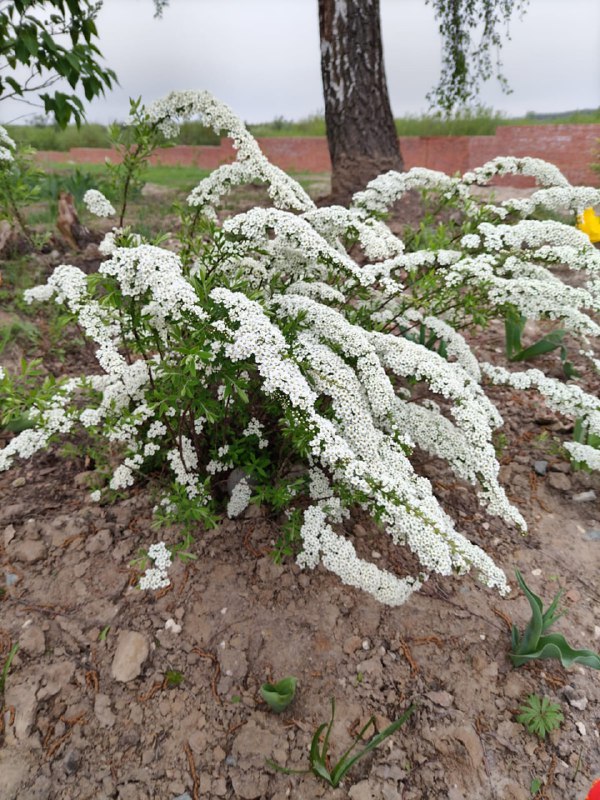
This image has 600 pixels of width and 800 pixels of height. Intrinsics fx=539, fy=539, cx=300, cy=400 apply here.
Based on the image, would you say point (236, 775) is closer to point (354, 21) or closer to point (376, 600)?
point (376, 600)

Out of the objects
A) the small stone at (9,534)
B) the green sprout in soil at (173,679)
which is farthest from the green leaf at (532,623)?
the small stone at (9,534)

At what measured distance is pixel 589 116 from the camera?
10695mm

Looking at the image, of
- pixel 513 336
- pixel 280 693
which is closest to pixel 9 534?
pixel 280 693

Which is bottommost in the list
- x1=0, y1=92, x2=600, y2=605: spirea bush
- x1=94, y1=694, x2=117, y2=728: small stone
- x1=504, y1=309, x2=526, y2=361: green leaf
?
x1=94, y1=694, x2=117, y2=728: small stone

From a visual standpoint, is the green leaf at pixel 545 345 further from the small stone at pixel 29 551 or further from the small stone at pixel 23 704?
the small stone at pixel 23 704

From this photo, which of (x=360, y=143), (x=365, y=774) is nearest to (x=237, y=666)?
(x=365, y=774)

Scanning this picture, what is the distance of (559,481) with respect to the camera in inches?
105

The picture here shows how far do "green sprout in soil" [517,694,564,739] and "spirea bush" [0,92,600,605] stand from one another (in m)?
0.40

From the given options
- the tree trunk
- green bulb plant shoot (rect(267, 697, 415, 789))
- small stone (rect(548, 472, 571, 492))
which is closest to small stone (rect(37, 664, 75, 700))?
green bulb plant shoot (rect(267, 697, 415, 789))

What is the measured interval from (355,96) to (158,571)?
4.20 meters

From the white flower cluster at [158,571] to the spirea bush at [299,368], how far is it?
0.41ft

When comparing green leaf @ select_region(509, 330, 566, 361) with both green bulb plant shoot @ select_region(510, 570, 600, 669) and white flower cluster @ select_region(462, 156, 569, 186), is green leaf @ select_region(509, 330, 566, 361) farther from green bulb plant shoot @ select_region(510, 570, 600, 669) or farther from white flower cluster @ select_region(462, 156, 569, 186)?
green bulb plant shoot @ select_region(510, 570, 600, 669)

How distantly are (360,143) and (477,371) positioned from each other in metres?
3.12

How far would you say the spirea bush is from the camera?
154cm
